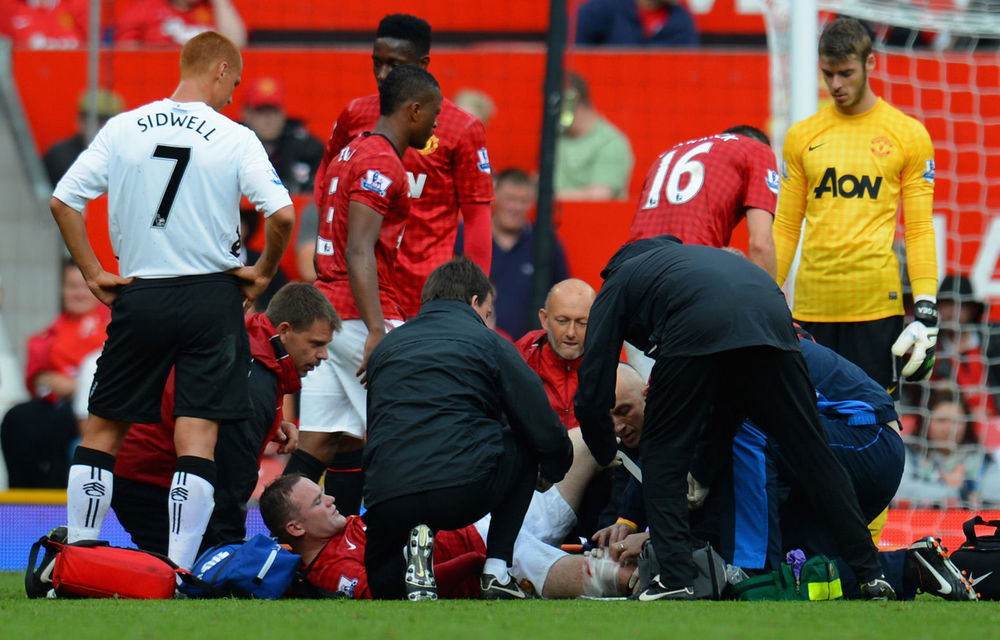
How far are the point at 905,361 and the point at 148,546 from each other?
3603mm

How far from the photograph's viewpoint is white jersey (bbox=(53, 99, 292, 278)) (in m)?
5.29

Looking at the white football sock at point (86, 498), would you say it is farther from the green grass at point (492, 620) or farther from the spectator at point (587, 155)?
the spectator at point (587, 155)

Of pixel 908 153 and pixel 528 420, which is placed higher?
pixel 908 153

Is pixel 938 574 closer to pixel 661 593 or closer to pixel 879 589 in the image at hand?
pixel 879 589

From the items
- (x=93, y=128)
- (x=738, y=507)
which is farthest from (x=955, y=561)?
(x=93, y=128)

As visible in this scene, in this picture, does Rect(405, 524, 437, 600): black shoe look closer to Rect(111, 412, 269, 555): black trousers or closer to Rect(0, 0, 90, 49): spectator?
Rect(111, 412, 269, 555): black trousers

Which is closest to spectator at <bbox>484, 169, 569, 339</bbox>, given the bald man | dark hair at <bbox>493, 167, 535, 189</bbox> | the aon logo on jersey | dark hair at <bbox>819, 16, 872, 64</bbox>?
dark hair at <bbox>493, 167, 535, 189</bbox>

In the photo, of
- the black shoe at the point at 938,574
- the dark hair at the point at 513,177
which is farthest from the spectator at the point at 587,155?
the black shoe at the point at 938,574

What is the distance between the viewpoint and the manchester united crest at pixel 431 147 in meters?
6.53

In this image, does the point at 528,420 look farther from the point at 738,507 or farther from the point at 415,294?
the point at 415,294

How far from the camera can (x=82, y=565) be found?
4.94m

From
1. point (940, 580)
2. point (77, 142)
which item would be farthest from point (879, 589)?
point (77, 142)

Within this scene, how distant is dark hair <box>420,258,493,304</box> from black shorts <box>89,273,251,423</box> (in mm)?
780

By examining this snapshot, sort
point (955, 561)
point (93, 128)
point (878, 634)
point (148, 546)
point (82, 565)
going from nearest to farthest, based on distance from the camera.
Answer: point (878, 634) < point (82, 565) < point (955, 561) < point (148, 546) < point (93, 128)
